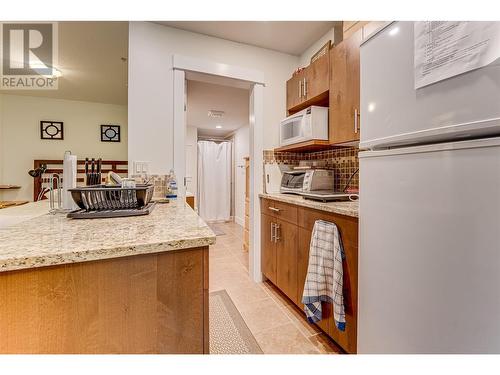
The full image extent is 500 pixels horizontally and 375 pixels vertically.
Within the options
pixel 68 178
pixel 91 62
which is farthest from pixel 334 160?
pixel 91 62

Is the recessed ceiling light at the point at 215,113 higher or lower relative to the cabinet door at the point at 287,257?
higher

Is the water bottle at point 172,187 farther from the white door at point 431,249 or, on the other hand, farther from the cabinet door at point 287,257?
the white door at point 431,249

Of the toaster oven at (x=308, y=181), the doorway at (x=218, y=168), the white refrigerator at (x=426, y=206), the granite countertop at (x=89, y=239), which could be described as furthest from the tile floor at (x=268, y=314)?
the doorway at (x=218, y=168)

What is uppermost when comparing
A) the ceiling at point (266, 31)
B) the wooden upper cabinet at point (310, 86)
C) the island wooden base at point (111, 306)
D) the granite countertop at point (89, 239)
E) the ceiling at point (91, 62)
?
the ceiling at point (91, 62)

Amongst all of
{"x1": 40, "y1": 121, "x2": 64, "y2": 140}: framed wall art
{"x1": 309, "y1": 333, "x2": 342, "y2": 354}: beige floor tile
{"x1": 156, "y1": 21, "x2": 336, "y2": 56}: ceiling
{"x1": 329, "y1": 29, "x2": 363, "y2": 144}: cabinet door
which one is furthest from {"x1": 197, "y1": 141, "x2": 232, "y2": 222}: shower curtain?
{"x1": 309, "y1": 333, "x2": 342, "y2": 354}: beige floor tile

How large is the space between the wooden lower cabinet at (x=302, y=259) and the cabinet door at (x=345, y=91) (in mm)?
652

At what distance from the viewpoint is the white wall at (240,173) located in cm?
500

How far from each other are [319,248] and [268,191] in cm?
105

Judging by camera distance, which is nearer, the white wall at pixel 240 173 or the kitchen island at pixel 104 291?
the kitchen island at pixel 104 291

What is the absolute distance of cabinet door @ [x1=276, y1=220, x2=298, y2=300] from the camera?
1.82 m

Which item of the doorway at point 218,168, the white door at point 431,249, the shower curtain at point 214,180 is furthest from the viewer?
the shower curtain at point 214,180

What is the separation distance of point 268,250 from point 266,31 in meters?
2.04
